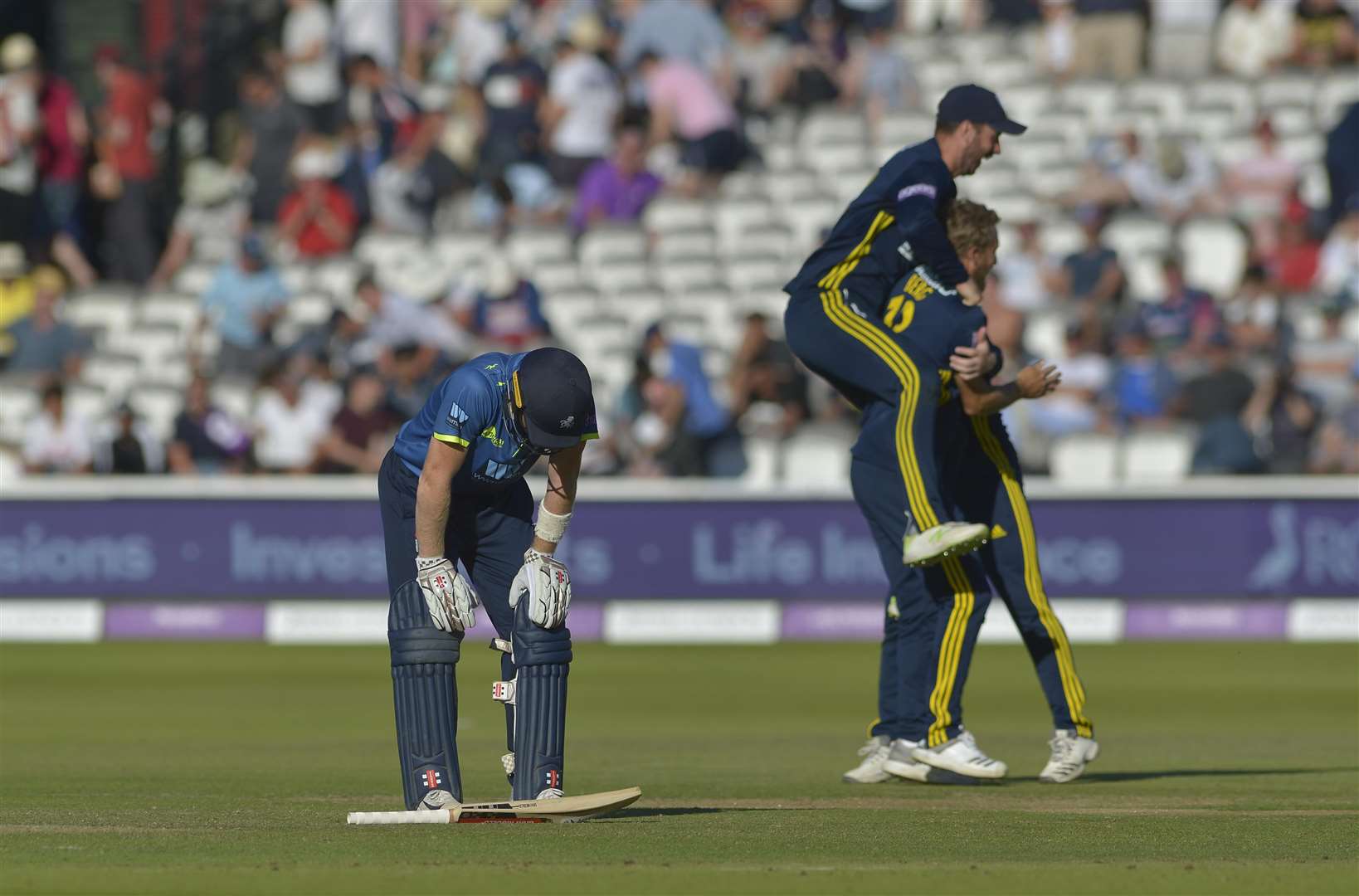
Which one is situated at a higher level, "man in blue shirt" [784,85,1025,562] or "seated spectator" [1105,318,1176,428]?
"man in blue shirt" [784,85,1025,562]

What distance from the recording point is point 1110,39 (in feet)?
69.2

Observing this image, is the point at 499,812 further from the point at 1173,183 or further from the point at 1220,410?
the point at 1173,183

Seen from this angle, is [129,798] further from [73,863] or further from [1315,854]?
[1315,854]

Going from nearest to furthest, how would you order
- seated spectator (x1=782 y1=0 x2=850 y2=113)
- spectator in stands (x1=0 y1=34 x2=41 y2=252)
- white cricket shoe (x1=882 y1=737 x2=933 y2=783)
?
white cricket shoe (x1=882 y1=737 x2=933 y2=783)
spectator in stands (x1=0 y1=34 x2=41 y2=252)
seated spectator (x1=782 y1=0 x2=850 y2=113)

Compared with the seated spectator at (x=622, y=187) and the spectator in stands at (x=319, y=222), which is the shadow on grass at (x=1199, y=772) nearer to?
the seated spectator at (x=622, y=187)

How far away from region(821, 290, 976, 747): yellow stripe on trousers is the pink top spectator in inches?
507

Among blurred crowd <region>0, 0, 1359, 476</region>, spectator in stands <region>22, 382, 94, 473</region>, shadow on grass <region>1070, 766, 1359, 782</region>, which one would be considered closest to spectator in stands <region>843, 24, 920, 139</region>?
blurred crowd <region>0, 0, 1359, 476</region>

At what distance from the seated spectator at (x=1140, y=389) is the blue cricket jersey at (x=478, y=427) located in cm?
1047

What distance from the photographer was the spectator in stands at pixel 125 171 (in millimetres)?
21203

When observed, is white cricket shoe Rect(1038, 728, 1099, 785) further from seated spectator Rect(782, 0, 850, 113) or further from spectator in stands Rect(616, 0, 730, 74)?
Result: seated spectator Rect(782, 0, 850, 113)

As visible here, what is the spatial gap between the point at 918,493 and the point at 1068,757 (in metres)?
1.20

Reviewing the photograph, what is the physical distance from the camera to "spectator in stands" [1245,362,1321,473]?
16.3 meters

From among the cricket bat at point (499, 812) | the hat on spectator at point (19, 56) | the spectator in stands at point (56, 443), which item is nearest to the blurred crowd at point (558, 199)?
the spectator in stands at point (56, 443)

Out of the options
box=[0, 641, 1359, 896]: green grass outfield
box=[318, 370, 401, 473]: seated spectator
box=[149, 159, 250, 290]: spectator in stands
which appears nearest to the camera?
box=[0, 641, 1359, 896]: green grass outfield
